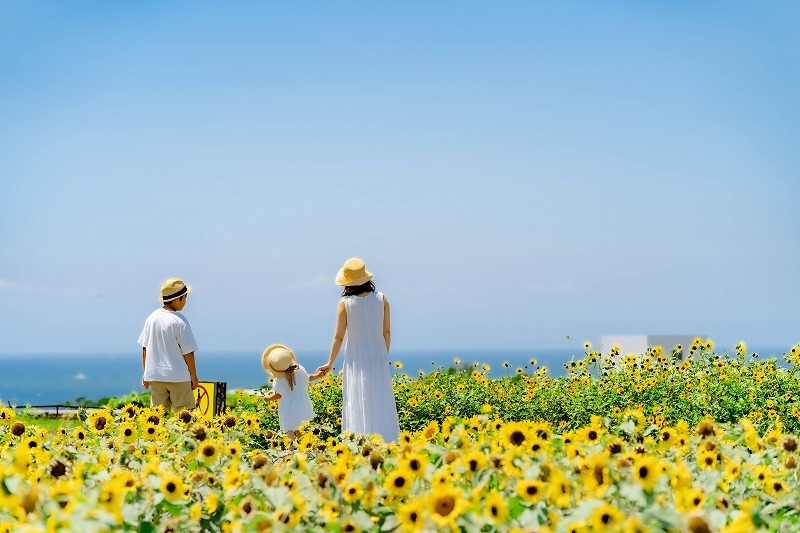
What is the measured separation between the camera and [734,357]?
11.2 metres

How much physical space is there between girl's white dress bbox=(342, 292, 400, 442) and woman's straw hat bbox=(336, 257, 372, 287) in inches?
5.0

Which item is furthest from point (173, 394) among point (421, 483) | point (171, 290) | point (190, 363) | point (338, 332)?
point (421, 483)

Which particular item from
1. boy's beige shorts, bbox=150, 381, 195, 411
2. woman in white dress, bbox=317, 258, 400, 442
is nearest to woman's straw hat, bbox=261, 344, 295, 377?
woman in white dress, bbox=317, 258, 400, 442

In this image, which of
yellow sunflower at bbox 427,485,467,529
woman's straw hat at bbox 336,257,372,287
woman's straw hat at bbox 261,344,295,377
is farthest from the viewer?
woman's straw hat at bbox 261,344,295,377

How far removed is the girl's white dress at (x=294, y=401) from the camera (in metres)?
8.15

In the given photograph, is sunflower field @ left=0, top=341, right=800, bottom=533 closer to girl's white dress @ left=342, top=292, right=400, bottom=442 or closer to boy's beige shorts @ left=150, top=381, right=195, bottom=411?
girl's white dress @ left=342, top=292, right=400, bottom=442

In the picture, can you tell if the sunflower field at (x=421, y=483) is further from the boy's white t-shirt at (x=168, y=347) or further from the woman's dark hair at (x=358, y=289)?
the boy's white t-shirt at (x=168, y=347)

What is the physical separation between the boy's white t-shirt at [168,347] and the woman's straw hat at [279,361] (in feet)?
2.30

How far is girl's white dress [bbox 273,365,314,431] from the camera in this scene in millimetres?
8148

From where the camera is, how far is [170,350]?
27.2 feet

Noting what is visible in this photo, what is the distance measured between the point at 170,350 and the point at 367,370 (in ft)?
6.14

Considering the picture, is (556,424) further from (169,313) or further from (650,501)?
(650,501)

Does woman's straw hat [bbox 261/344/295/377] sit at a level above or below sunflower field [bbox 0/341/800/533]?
above

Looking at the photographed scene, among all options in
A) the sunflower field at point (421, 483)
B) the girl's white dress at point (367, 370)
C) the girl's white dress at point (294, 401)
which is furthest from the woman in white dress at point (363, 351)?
the sunflower field at point (421, 483)
